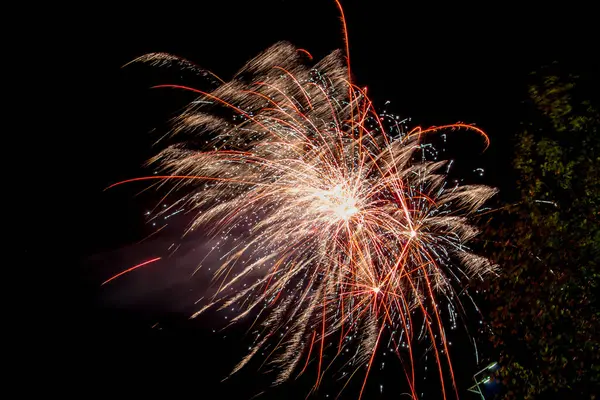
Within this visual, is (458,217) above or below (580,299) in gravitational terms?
above

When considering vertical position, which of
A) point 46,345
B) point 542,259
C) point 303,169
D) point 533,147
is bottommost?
point 46,345

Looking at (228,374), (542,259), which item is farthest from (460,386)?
(542,259)

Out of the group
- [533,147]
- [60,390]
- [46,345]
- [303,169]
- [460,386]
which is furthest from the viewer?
[460,386]

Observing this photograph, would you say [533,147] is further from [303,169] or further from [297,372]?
[297,372]

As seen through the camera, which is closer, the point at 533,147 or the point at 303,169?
the point at 533,147

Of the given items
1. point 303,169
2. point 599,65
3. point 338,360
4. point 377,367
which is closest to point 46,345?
point 303,169

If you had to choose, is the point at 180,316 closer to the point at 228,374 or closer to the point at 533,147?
the point at 228,374

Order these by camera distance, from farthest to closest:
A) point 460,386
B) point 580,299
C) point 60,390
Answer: point 460,386, point 60,390, point 580,299
